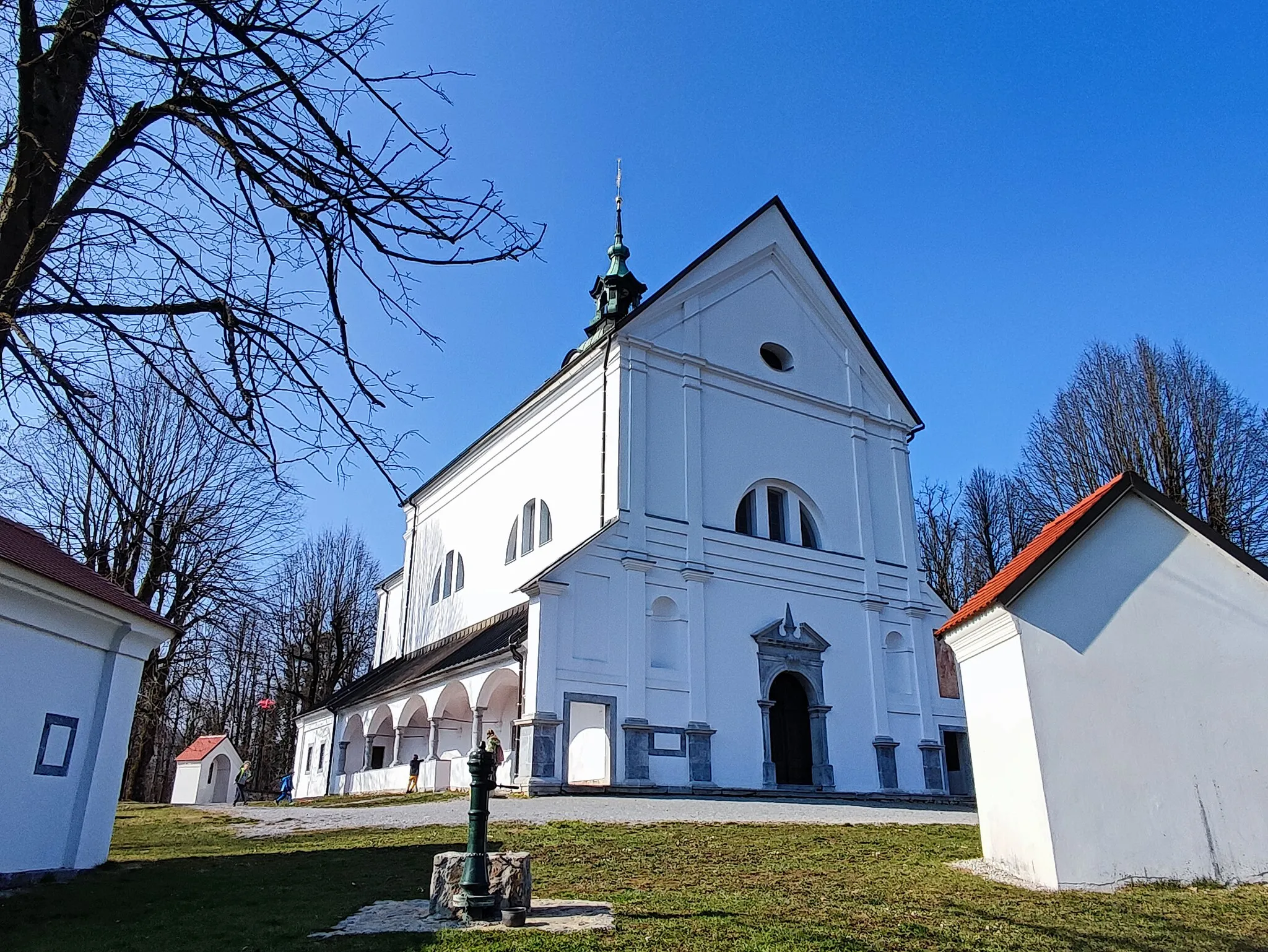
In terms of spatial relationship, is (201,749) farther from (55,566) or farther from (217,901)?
(217,901)

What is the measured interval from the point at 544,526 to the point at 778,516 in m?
6.08

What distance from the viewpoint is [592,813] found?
14078mm

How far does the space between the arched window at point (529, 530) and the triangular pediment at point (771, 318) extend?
17.8 ft

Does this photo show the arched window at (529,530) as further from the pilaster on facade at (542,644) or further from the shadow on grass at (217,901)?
the shadow on grass at (217,901)

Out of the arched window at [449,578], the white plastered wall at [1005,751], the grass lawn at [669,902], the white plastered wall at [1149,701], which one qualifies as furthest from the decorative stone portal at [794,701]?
the white plastered wall at [1149,701]

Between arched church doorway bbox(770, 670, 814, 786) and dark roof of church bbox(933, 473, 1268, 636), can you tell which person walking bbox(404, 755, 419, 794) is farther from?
dark roof of church bbox(933, 473, 1268, 636)

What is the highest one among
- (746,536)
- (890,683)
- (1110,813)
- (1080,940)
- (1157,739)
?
(746,536)

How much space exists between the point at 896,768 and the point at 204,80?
71.8 feet

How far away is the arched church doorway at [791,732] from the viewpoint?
22.2m

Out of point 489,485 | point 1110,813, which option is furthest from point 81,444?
point 489,485

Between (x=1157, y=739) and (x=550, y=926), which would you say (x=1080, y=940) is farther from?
(x=550, y=926)

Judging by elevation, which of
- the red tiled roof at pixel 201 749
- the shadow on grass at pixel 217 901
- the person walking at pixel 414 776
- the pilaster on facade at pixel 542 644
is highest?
the pilaster on facade at pixel 542 644

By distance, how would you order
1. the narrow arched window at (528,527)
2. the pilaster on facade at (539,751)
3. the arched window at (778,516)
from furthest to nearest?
the narrow arched window at (528,527), the arched window at (778,516), the pilaster on facade at (539,751)

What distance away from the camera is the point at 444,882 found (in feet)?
20.9
